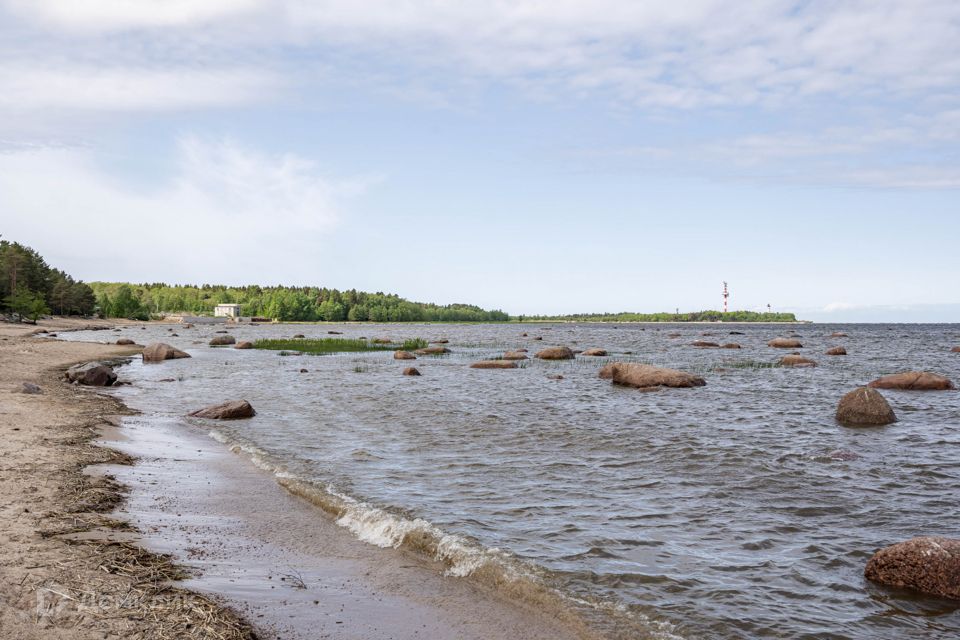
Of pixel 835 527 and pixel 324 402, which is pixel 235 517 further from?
pixel 324 402

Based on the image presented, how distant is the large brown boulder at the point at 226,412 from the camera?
65.1 ft

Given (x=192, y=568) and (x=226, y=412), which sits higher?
(x=192, y=568)

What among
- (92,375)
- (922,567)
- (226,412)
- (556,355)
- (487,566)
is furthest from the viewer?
(556,355)

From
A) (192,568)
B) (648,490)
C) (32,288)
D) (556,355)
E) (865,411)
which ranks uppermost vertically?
(32,288)

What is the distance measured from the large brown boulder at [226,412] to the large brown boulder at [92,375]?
9.31m

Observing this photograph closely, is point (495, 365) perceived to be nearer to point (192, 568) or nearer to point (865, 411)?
point (865, 411)

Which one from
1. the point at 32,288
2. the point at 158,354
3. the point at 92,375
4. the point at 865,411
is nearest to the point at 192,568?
the point at 865,411

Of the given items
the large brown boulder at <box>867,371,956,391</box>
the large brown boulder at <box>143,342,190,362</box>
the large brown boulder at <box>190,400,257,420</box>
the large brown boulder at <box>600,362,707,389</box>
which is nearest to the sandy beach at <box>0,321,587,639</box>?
the large brown boulder at <box>190,400,257,420</box>

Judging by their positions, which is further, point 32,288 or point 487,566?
point 32,288

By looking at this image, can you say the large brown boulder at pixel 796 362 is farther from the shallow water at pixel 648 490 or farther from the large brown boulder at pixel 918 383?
the shallow water at pixel 648 490

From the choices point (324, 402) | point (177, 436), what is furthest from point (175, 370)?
Answer: point (177, 436)

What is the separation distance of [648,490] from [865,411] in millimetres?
11426

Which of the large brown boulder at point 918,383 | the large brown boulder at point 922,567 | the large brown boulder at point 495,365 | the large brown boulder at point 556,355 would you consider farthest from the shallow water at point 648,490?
the large brown boulder at point 556,355

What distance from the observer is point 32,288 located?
4417 inches
